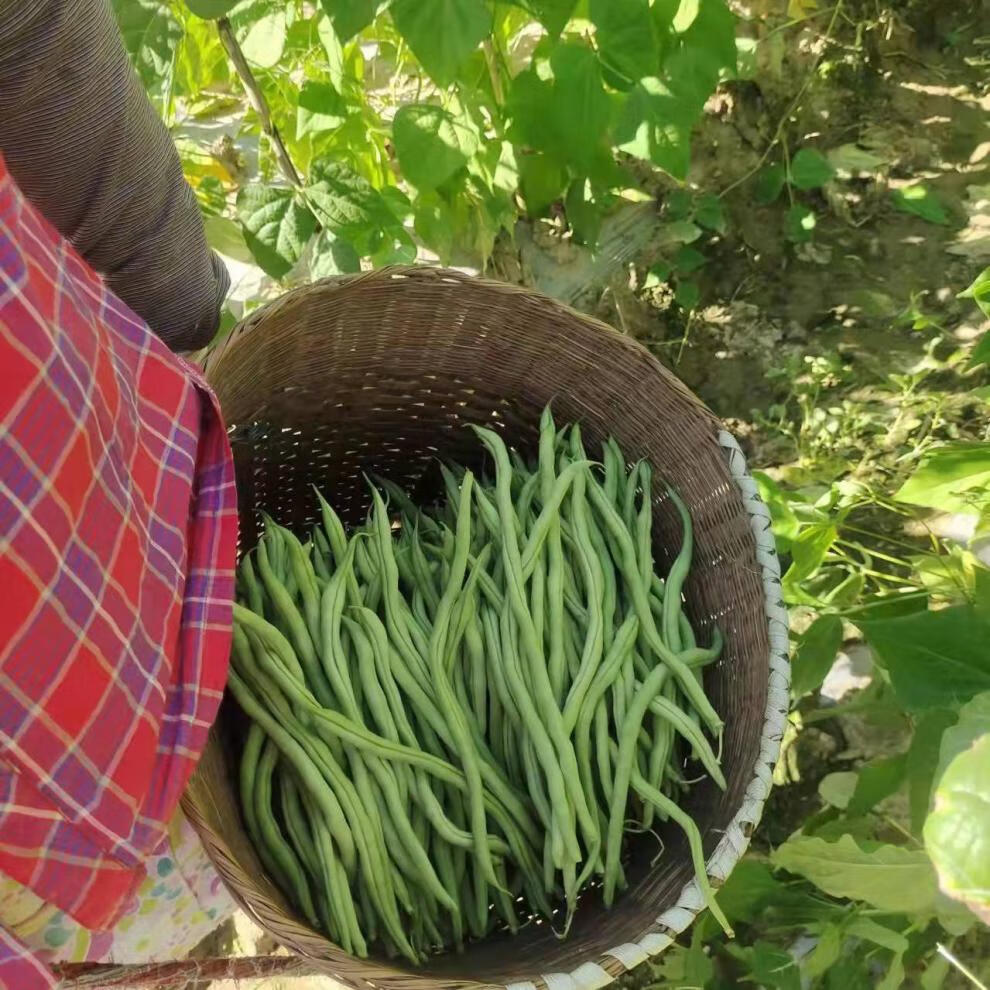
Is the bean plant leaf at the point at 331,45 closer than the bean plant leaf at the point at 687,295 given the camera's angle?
Yes

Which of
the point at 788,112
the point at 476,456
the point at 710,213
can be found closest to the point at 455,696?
the point at 476,456

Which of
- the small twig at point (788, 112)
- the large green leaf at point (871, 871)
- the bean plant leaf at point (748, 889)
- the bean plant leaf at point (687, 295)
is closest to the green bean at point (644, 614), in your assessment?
the large green leaf at point (871, 871)

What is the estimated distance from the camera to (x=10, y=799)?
1.51ft

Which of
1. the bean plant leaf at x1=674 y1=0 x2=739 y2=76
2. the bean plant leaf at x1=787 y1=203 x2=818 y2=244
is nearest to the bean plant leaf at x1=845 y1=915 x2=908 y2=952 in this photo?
the bean plant leaf at x1=674 y1=0 x2=739 y2=76

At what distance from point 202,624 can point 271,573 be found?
0.16 metres

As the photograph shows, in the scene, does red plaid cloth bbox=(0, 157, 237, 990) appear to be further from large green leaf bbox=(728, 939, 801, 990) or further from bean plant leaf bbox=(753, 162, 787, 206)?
bean plant leaf bbox=(753, 162, 787, 206)

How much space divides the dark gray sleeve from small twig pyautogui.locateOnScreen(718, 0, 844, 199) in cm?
108

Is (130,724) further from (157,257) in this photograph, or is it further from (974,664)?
(974,664)

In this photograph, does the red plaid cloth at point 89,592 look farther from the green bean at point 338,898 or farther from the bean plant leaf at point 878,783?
the bean plant leaf at point 878,783

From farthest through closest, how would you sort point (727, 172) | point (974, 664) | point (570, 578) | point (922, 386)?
point (727, 172) < point (922, 386) < point (570, 578) < point (974, 664)

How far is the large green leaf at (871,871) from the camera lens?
0.64 m

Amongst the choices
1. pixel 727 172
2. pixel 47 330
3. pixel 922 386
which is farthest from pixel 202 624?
pixel 727 172

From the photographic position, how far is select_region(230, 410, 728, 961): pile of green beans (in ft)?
2.25

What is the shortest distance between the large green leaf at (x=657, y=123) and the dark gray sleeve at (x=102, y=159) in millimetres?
507
